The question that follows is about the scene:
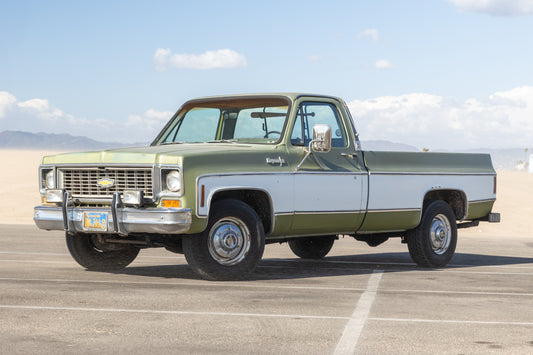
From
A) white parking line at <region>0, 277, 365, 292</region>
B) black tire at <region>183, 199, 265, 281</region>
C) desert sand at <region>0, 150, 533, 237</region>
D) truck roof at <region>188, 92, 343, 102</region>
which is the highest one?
truck roof at <region>188, 92, 343, 102</region>

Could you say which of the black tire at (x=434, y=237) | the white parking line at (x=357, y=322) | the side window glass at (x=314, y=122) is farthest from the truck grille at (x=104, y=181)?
the black tire at (x=434, y=237)

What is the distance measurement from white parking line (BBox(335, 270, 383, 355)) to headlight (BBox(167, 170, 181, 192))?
216 cm

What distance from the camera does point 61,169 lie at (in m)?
10.9

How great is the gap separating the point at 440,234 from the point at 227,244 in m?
3.86

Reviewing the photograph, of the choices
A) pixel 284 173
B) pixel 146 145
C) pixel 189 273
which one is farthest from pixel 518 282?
pixel 146 145

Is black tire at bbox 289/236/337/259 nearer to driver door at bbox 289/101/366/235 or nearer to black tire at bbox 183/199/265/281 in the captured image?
driver door at bbox 289/101/366/235

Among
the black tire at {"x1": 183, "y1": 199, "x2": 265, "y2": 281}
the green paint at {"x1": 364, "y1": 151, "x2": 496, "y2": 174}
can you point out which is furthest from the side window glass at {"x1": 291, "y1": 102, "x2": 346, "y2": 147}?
the black tire at {"x1": 183, "y1": 199, "x2": 265, "y2": 281}

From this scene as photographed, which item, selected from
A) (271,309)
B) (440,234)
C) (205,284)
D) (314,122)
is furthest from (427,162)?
(271,309)

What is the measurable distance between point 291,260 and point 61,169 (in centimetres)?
420

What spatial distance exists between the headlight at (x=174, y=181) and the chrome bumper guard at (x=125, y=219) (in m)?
0.23

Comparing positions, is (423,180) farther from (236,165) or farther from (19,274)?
(19,274)

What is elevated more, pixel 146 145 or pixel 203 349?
pixel 146 145

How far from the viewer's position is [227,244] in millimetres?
10391

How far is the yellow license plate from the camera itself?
1022 centimetres
